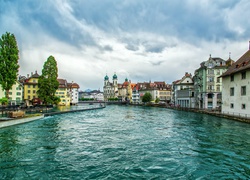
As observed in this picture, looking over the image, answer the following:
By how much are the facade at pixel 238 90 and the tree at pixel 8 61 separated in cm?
5001

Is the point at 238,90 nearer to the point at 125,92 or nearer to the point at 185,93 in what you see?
the point at 185,93

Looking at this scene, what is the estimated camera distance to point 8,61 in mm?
47500

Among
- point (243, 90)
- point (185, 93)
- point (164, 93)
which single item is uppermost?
point (164, 93)

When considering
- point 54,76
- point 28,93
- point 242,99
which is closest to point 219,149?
point 242,99

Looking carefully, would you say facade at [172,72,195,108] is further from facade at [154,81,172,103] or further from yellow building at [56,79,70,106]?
yellow building at [56,79,70,106]

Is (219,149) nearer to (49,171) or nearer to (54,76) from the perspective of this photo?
(49,171)

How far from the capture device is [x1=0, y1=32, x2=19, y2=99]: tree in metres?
47.0

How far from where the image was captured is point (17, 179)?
9.32 meters

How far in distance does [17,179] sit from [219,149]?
13.9m

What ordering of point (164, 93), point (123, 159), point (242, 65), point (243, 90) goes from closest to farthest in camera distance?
point (123, 159), point (243, 90), point (242, 65), point (164, 93)

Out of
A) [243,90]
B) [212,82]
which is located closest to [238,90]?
[243,90]

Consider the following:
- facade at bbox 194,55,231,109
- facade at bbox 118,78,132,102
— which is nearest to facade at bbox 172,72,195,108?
facade at bbox 194,55,231,109

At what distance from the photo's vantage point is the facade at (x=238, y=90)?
33.8 meters

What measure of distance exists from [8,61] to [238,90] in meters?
52.2
